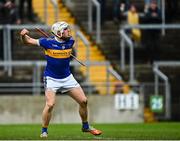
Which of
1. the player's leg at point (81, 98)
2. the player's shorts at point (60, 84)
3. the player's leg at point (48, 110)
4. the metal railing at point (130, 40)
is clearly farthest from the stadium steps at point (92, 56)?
the player's leg at point (48, 110)

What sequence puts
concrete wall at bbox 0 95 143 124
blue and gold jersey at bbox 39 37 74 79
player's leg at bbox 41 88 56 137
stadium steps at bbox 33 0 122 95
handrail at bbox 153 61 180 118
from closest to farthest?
player's leg at bbox 41 88 56 137
blue and gold jersey at bbox 39 37 74 79
concrete wall at bbox 0 95 143 124
handrail at bbox 153 61 180 118
stadium steps at bbox 33 0 122 95

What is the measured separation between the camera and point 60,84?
1853 centimetres

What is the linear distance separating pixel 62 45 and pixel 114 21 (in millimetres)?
15211

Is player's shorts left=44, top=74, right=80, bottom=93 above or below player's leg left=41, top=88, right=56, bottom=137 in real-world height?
above

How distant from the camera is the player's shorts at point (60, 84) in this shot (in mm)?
18484

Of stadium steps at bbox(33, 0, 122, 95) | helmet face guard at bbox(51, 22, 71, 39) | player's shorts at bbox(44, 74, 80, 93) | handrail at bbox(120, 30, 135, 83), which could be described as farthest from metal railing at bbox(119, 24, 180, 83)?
helmet face guard at bbox(51, 22, 71, 39)

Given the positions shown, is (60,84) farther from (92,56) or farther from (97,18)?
(97,18)

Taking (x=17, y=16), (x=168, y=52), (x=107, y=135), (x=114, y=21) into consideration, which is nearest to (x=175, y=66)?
(x=168, y=52)

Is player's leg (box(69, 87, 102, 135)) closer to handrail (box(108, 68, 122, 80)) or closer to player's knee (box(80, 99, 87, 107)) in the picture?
player's knee (box(80, 99, 87, 107))

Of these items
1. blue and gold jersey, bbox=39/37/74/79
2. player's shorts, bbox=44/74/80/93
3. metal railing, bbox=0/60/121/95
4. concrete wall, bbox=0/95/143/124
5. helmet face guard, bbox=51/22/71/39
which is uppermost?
helmet face guard, bbox=51/22/71/39

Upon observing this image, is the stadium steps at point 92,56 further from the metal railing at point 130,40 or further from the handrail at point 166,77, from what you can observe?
the handrail at point 166,77

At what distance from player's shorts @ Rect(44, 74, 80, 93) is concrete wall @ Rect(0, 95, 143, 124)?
10.1 metres

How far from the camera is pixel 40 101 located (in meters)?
28.8

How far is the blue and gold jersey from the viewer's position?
60.5 ft
